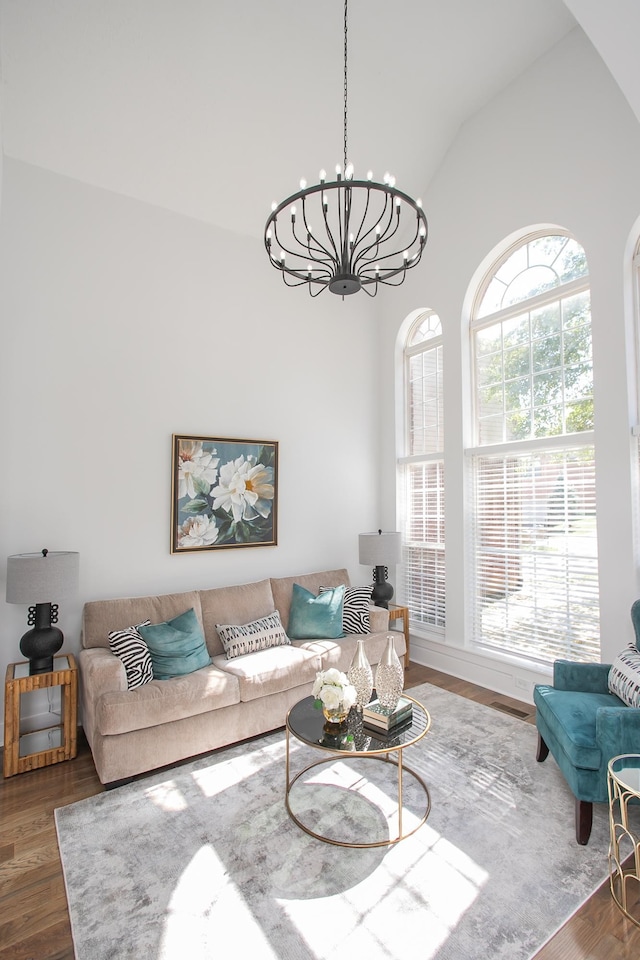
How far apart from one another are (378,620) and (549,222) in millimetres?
3583

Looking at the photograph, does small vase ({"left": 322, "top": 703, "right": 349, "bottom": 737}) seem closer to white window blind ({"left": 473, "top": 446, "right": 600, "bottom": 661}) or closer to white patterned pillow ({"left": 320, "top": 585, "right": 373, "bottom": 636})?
white patterned pillow ({"left": 320, "top": 585, "right": 373, "bottom": 636})

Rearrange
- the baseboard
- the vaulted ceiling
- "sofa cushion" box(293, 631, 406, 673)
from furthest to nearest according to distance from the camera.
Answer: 1. the baseboard
2. "sofa cushion" box(293, 631, 406, 673)
3. the vaulted ceiling

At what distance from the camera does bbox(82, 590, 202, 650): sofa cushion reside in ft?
11.3

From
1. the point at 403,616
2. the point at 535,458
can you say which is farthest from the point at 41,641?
the point at 535,458

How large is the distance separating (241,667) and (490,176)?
4.56 metres

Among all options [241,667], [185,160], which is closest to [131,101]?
[185,160]

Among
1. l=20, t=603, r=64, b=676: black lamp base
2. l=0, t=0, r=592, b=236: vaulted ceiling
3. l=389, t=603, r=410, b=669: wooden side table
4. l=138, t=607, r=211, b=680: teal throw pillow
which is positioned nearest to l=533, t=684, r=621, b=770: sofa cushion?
l=389, t=603, r=410, b=669: wooden side table

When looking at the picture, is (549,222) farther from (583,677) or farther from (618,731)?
(618,731)

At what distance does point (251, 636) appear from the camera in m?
3.79

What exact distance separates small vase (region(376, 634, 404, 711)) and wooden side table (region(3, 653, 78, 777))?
1997 millimetres

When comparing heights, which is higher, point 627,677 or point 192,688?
point 627,677

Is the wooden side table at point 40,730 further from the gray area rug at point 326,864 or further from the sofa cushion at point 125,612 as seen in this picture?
the gray area rug at point 326,864

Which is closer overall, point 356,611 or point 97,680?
point 97,680

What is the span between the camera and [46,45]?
3.16m
